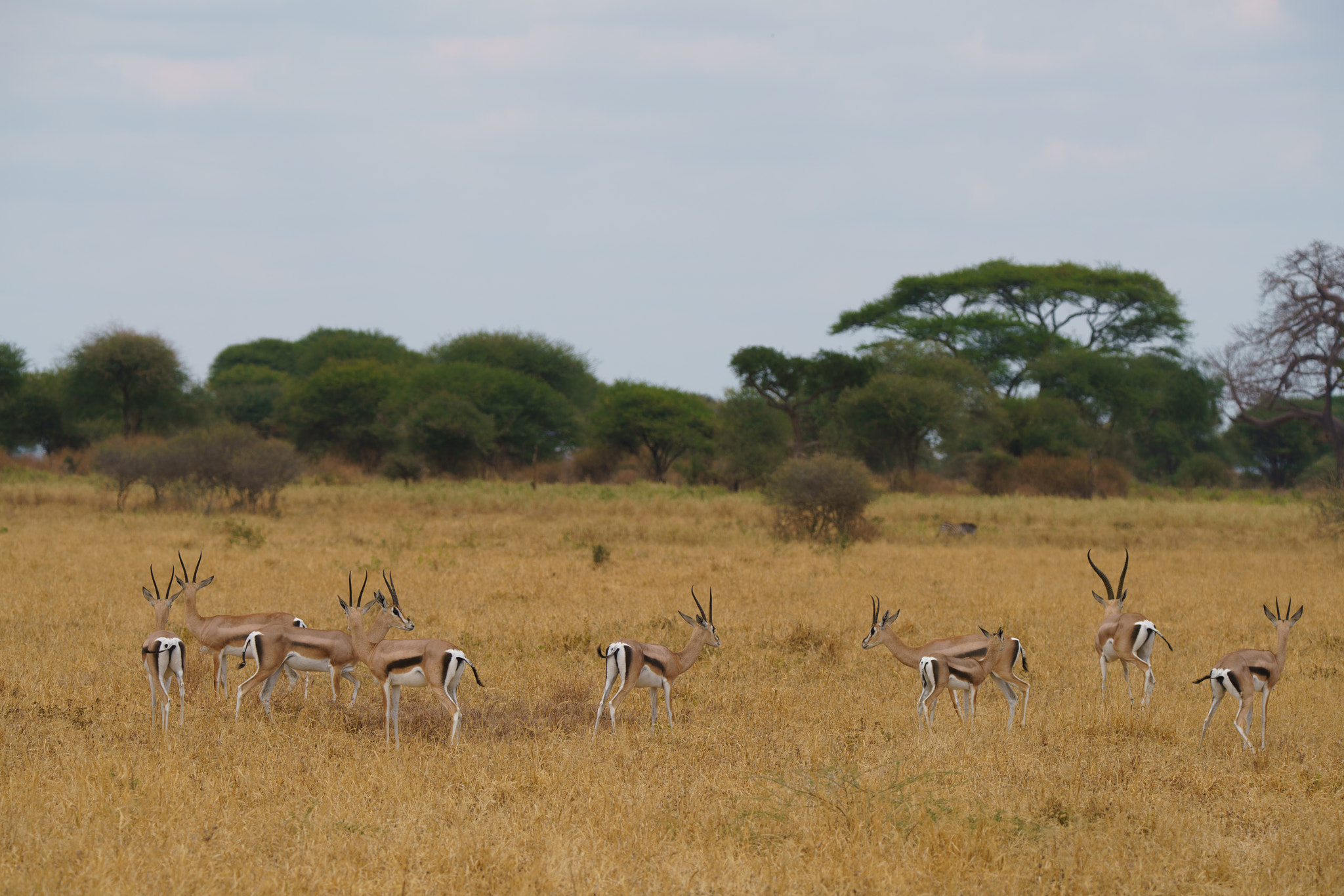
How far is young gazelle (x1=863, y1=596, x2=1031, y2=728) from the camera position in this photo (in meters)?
6.92

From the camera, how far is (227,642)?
7258mm

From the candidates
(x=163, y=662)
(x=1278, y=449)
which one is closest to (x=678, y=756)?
(x=163, y=662)

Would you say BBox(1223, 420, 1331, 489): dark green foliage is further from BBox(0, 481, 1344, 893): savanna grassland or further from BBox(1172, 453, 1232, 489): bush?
BBox(0, 481, 1344, 893): savanna grassland

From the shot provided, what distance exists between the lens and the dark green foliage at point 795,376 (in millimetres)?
34531

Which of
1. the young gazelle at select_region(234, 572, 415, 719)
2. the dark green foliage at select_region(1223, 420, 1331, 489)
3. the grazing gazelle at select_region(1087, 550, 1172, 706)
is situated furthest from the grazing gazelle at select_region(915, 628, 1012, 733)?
the dark green foliage at select_region(1223, 420, 1331, 489)

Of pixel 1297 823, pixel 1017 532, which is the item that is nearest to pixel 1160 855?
pixel 1297 823

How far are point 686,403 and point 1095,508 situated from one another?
68.9 feet

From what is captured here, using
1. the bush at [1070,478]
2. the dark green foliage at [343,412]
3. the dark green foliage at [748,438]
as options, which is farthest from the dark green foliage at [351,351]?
the bush at [1070,478]

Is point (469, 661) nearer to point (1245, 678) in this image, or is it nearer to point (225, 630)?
point (225, 630)

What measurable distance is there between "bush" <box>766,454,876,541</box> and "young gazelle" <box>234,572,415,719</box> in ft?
39.5

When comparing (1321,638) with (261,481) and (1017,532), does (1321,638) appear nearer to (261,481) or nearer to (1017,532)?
(1017,532)

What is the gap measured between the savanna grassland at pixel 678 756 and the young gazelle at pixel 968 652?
22 centimetres

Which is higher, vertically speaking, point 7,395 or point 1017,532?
point 7,395

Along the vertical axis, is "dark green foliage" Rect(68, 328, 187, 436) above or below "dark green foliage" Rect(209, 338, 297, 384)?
below
